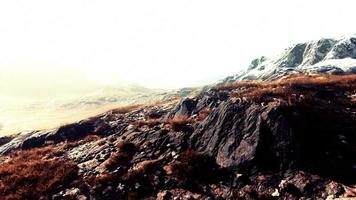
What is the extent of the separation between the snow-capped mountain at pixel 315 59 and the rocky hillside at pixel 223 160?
2507 centimetres

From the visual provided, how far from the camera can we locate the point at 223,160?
21.2m

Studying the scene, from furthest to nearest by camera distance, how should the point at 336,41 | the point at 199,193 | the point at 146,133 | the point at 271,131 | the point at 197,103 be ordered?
the point at 336,41 → the point at 197,103 → the point at 146,133 → the point at 271,131 → the point at 199,193

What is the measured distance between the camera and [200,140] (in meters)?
23.7

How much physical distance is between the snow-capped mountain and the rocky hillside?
25066 mm

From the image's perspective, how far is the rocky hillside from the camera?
18750 millimetres

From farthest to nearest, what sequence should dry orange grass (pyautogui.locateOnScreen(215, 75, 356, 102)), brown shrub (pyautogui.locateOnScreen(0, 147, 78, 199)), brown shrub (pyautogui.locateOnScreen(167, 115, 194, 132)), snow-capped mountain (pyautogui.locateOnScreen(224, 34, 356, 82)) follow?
1. snow-capped mountain (pyautogui.locateOnScreen(224, 34, 356, 82))
2. brown shrub (pyautogui.locateOnScreen(167, 115, 194, 132))
3. dry orange grass (pyautogui.locateOnScreen(215, 75, 356, 102))
4. brown shrub (pyautogui.locateOnScreen(0, 147, 78, 199))

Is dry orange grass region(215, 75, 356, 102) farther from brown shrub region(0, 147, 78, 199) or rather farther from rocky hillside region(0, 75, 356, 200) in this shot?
brown shrub region(0, 147, 78, 199)

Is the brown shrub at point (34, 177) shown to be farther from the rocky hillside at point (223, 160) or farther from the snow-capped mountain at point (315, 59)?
the snow-capped mountain at point (315, 59)

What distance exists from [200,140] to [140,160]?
390 cm

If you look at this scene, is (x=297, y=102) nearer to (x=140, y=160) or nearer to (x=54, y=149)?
(x=140, y=160)

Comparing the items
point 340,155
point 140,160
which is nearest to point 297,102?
point 340,155

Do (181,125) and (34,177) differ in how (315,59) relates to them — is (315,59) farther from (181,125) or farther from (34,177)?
(34,177)

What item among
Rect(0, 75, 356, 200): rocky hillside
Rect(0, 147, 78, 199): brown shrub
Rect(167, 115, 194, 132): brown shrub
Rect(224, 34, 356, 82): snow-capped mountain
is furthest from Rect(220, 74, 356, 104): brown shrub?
Rect(224, 34, 356, 82): snow-capped mountain

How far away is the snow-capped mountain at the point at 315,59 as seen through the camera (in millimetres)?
52000
